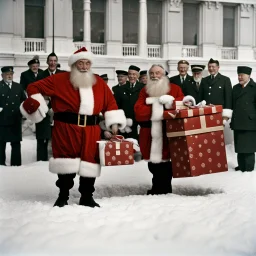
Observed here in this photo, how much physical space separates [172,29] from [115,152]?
3.75m

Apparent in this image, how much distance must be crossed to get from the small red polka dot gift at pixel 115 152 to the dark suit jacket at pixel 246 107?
8.09 feet

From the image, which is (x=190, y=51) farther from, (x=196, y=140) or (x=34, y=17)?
(x=196, y=140)

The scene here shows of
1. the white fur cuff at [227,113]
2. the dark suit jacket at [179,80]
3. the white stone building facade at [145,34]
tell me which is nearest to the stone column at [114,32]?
the white stone building facade at [145,34]

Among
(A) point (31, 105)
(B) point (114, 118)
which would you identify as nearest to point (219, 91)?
(B) point (114, 118)

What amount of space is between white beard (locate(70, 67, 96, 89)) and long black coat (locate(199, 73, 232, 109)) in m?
2.60

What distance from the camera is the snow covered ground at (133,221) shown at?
296cm

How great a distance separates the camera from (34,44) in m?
6.20

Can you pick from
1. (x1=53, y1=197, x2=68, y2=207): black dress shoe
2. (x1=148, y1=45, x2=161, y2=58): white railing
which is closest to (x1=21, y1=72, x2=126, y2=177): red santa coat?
(x1=53, y1=197, x2=68, y2=207): black dress shoe

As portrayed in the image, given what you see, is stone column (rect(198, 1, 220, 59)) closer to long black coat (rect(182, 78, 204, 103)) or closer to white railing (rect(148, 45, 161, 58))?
long black coat (rect(182, 78, 204, 103))

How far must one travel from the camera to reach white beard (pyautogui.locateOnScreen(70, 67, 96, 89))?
13.7ft

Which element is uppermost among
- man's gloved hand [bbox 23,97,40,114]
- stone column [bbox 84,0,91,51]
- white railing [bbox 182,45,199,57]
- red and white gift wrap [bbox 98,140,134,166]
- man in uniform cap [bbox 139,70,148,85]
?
stone column [bbox 84,0,91,51]

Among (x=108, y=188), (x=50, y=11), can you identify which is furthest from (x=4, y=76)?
(x=108, y=188)

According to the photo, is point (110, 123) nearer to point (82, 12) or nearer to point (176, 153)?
point (176, 153)

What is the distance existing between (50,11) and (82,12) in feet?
2.14
